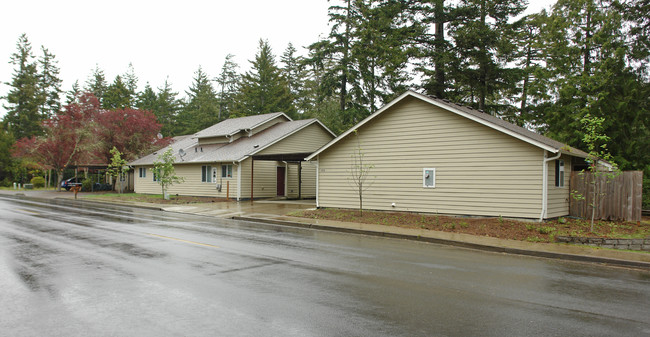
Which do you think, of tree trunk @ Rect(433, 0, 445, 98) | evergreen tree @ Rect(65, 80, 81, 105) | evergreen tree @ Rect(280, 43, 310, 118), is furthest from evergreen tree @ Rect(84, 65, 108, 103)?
tree trunk @ Rect(433, 0, 445, 98)

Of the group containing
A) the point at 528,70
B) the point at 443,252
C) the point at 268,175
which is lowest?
the point at 443,252

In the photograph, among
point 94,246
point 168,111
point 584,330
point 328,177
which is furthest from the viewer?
point 168,111

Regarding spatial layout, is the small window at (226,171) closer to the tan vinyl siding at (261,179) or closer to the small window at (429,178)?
the tan vinyl siding at (261,179)

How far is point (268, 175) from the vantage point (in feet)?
97.6

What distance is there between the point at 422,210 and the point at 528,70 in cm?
2062

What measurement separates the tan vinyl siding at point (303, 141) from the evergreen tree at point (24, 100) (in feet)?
185

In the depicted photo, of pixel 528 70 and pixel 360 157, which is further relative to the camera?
pixel 528 70

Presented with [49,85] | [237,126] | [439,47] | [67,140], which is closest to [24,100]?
[49,85]

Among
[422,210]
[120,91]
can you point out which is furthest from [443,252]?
[120,91]

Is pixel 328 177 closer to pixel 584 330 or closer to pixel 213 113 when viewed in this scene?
pixel 584 330

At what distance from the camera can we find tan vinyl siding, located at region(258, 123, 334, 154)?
2927 cm

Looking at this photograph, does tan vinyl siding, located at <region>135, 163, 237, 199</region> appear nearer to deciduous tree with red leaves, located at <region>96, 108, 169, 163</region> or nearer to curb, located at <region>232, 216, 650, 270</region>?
deciduous tree with red leaves, located at <region>96, 108, 169, 163</region>

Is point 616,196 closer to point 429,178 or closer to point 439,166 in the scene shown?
point 439,166

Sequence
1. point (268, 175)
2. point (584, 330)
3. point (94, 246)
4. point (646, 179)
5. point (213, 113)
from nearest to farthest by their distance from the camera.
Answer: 1. point (584, 330)
2. point (94, 246)
3. point (646, 179)
4. point (268, 175)
5. point (213, 113)
